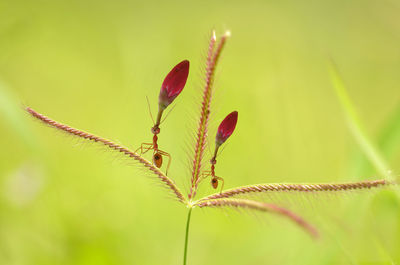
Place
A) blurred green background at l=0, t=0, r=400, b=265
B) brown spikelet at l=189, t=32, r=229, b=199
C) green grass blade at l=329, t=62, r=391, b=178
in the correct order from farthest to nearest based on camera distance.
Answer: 1. blurred green background at l=0, t=0, r=400, b=265
2. green grass blade at l=329, t=62, r=391, b=178
3. brown spikelet at l=189, t=32, r=229, b=199

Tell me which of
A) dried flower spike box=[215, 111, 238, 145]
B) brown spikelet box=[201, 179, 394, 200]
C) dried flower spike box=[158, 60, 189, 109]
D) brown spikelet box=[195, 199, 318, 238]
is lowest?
brown spikelet box=[195, 199, 318, 238]

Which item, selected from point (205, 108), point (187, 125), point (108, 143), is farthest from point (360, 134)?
point (187, 125)

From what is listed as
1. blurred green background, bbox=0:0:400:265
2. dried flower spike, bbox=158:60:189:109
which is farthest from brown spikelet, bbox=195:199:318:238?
dried flower spike, bbox=158:60:189:109

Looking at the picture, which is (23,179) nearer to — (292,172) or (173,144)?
(173,144)

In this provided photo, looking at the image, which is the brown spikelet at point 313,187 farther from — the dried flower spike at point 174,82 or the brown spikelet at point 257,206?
the dried flower spike at point 174,82

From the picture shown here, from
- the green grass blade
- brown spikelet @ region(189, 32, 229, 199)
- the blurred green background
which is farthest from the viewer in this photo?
the blurred green background

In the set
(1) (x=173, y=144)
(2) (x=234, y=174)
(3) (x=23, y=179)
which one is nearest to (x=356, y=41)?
(2) (x=234, y=174)

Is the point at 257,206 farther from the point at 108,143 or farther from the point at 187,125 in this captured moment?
the point at 187,125

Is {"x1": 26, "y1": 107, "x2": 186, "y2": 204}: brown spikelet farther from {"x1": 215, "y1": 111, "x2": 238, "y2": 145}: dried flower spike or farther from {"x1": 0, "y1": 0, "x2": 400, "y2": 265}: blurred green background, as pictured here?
{"x1": 215, "y1": 111, "x2": 238, "y2": 145}: dried flower spike
